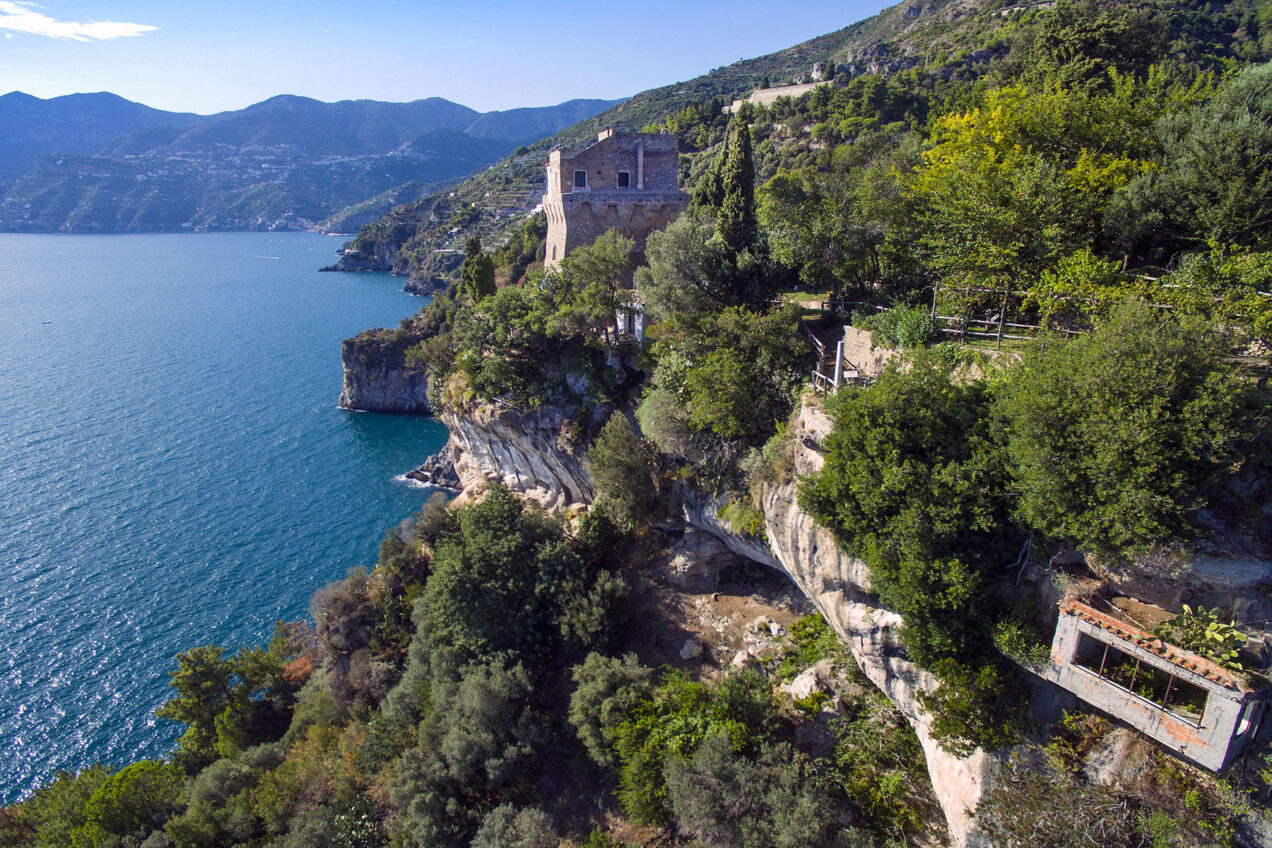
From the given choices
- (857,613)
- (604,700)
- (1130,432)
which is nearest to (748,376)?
(857,613)

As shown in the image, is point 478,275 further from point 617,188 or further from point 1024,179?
point 1024,179

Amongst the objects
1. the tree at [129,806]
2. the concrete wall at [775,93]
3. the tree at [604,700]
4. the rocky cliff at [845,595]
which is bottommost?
the tree at [129,806]

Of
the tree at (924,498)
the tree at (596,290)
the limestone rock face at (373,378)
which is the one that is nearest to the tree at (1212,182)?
the tree at (924,498)

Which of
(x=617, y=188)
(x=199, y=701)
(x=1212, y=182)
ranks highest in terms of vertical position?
(x=617, y=188)

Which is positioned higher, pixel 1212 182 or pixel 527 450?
pixel 1212 182

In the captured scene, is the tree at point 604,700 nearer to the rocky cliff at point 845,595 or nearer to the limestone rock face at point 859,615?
the rocky cliff at point 845,595

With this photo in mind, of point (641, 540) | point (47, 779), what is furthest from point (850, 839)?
point (47, 779)

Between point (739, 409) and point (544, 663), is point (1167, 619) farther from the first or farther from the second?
point (544, 663)

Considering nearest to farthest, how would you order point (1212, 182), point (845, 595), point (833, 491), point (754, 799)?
point (754, 799)
point (833, 491)
point (1212, 182)
point (845, 595)
